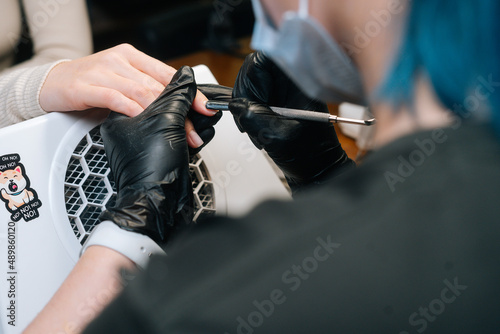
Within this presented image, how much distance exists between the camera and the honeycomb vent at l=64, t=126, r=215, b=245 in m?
0.56

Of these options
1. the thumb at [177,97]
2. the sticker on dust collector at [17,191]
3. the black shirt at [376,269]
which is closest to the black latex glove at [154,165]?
the thumb at [177,97]

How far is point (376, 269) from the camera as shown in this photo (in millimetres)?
271

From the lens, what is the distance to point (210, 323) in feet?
0.87

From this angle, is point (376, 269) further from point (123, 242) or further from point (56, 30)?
point (56, 30)

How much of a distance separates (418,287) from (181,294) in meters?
0.16

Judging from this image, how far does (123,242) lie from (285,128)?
0.98 ft

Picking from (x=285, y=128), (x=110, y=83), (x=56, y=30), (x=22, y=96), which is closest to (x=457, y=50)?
(x=285, y=128)

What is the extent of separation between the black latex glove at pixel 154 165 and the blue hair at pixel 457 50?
35cm

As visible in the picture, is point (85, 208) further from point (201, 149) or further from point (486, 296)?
point (486, 296)

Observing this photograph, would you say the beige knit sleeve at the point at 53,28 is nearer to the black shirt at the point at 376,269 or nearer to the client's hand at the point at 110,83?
the client's hand at the point at 110,83

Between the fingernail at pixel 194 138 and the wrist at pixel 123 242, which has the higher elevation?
the fingernail at pixel 194 138

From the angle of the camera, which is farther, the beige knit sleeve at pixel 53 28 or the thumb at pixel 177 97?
the beige knit sleeve at pixel 53 28

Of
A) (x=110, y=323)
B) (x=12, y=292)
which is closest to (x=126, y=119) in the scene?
(x=12, y=292)

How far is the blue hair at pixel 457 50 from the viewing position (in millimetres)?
273
